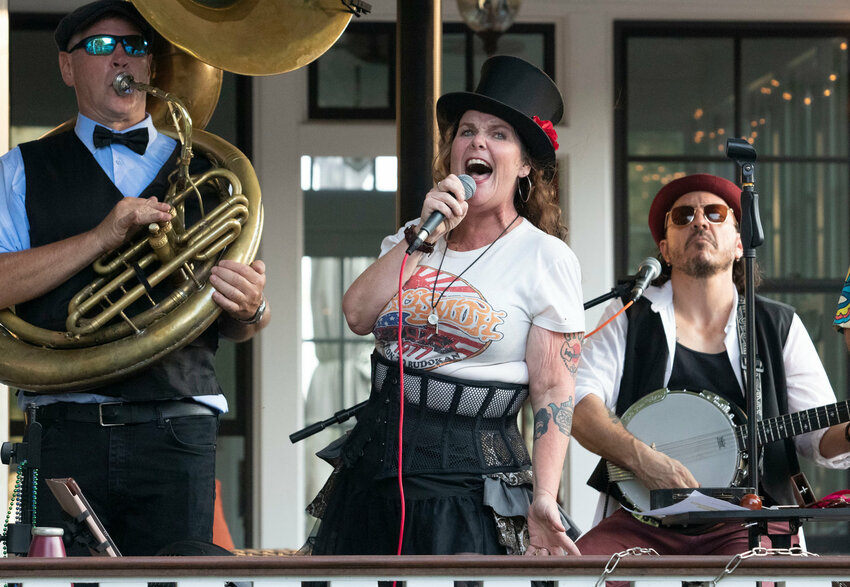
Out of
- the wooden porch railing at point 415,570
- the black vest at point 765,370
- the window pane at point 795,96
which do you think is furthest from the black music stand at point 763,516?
the window pane at point 795,96

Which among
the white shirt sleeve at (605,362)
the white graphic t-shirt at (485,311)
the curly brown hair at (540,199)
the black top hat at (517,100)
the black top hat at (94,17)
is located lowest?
the white shirt sleeve at (605,362)

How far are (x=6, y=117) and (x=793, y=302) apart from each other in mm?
3845

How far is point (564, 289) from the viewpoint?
7.90 ft

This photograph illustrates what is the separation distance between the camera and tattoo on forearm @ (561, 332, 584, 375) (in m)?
2.39

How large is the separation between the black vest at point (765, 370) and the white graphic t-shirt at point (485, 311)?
1104 mm

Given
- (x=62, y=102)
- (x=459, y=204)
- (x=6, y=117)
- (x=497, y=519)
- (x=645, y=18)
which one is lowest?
(x=497, y=519)

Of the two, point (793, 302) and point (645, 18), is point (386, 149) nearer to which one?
point (645, 18)

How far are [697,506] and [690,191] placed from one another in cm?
150

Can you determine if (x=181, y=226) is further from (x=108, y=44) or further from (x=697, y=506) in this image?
(x=697, y=506)

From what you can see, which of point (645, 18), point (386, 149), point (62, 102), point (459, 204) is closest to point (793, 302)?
point (645, 18)

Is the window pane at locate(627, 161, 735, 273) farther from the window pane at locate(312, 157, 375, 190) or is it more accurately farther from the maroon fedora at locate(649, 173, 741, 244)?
the maroon fedora at locate(649, 173, 741, 244)

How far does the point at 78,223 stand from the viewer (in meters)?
2.75

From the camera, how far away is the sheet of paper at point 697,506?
7.57 feet

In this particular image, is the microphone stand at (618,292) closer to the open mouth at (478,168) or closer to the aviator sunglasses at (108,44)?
the open mouth at (478,168)
